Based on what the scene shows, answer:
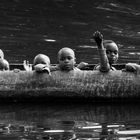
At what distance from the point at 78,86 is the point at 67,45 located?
8.30 metres

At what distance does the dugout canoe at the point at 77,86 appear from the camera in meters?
12.1

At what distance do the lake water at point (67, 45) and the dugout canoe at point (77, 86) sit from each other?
0.69 feet

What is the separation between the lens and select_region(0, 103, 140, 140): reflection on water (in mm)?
10109

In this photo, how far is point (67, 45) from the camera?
2036cm

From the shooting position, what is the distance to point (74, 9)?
1119 inches

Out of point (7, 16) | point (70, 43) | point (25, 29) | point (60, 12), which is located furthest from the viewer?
point (60, 12)

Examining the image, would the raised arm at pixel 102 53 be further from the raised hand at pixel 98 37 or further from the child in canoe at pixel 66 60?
the child in canoe at pixel 66 60

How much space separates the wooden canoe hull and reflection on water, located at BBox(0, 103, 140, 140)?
0.73 ft

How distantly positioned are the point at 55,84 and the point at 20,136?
2.28 metres

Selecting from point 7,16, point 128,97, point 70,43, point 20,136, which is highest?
point 7,16

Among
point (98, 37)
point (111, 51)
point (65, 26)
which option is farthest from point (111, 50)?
point (65, 26)

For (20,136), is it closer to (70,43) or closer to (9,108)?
(9,108)

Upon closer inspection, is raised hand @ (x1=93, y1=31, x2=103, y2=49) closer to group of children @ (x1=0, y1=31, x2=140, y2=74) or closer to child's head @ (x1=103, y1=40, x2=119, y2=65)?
group of children @ (x1=0, y1=31, x2=140, y2=74)

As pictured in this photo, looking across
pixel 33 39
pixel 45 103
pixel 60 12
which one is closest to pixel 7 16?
pixel 60 12
